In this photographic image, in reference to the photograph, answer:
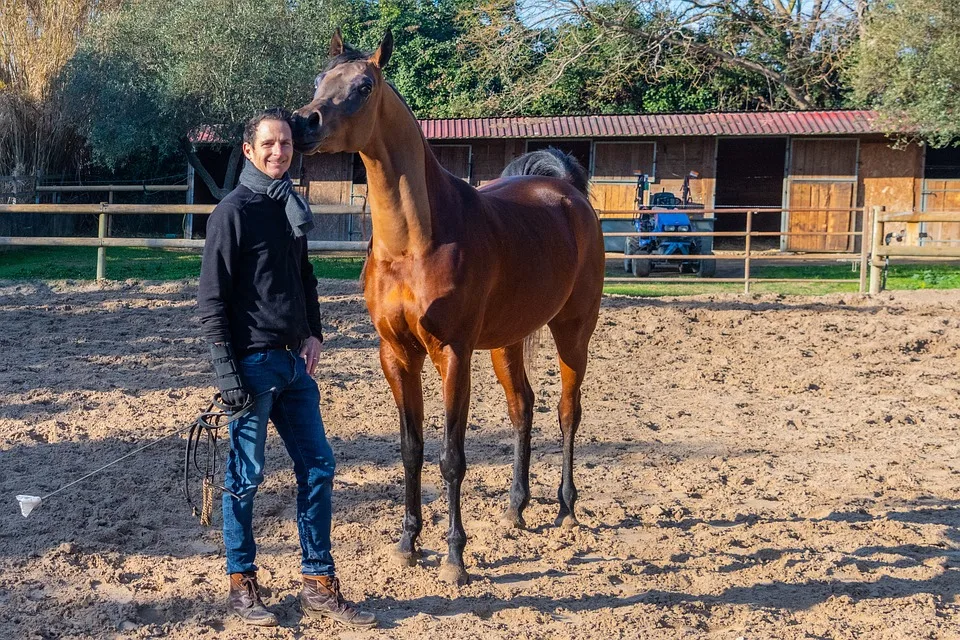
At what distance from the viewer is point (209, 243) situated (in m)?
2.96

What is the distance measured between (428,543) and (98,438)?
2.44 meters

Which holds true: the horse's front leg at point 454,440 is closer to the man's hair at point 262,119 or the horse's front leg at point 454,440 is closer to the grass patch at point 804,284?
the man's hair at point 262,119

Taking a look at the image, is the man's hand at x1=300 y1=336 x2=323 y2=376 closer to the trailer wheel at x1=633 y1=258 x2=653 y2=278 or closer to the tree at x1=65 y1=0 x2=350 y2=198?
the trailer wheel at x1=633 y1=258 x2=653 y2=278

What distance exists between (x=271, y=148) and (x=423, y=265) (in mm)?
841

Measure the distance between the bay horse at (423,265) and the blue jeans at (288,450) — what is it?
619 mm

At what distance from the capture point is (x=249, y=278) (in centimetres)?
301

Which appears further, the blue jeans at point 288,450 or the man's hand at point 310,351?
the man's hand at point 310,351

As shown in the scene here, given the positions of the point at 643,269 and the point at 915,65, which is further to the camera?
the point at 915,65

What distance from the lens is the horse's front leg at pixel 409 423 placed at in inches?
147

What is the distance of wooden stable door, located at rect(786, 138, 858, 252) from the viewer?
18.1 meters

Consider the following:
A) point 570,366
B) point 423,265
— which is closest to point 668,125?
point 570,366

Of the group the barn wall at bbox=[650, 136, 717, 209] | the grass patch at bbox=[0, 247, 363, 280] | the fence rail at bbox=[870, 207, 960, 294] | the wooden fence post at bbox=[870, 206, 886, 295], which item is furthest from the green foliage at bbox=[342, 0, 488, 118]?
the fence rail at bbox=[870, 207, 960, 294]

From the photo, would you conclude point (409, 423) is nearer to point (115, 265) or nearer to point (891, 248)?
point (891, 248)

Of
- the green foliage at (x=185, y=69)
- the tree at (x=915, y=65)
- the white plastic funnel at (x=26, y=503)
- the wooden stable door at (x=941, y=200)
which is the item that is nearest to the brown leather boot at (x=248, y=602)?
the white plastic funnel at (x=26, y=503)
